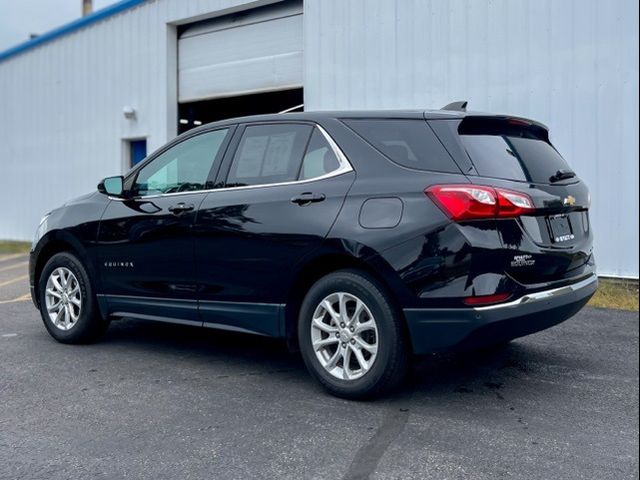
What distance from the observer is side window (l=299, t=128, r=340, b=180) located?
14.0 ft

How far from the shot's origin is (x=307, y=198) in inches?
166

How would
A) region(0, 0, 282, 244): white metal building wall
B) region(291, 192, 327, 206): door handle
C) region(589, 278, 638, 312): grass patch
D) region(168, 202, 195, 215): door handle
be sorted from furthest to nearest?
1. region(0, 0, 282, 244): white metal building wall
2. region(589, 278, 638, 312): grass patch
3. region(168, 202, 195, 215): door handle
4. region(291, 192, 327, 206): door handle

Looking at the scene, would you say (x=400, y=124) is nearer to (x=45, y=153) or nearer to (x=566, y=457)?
(x=566, y=457)

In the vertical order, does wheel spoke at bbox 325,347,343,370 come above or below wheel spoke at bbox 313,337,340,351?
below

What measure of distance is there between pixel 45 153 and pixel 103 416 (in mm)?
14514

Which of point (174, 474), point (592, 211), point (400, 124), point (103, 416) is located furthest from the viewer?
point (592, 211)

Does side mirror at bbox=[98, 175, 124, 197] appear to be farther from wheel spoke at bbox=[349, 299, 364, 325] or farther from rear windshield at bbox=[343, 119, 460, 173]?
wheel spoke at bbox=[349, 299, 364, 325]

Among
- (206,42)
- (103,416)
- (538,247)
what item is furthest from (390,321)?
(206,42)

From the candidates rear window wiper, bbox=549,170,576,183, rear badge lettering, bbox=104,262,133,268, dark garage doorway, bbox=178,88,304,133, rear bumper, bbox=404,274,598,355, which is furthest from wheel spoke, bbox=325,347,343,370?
dark garage doorway, bbox=178,88,304,133

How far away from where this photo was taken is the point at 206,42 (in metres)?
13.8

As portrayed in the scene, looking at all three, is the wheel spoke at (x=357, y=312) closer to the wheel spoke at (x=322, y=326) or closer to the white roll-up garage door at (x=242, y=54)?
the wheel spoke at (x=322, y=326)

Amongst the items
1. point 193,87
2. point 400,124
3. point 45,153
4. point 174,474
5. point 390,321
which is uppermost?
point 193,87

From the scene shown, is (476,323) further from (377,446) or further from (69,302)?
(69,302)

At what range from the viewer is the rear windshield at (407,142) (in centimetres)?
392
